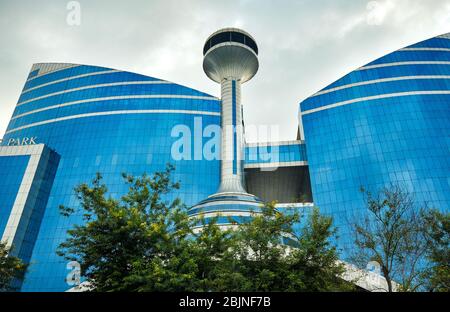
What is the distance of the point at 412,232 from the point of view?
23.1m

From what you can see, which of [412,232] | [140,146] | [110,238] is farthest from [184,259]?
[140,146]

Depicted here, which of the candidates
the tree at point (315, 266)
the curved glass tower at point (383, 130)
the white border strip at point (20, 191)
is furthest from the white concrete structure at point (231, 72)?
the tree at point (315, 266)

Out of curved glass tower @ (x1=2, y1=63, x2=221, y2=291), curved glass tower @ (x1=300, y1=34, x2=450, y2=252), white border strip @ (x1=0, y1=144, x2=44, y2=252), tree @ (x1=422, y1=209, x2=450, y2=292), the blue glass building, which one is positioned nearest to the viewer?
tree @ (x1=422, y1=209, x2=450, y2=292)

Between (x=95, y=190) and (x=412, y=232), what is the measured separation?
71.4 feet

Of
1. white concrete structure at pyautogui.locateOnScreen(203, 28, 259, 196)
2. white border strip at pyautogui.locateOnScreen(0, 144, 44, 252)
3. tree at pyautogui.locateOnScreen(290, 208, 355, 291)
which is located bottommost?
tree at pyautogui.locateOnScreen(290, 208, 355, 291)

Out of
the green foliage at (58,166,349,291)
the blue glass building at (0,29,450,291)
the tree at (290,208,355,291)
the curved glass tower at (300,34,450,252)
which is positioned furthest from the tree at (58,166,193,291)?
the curved glass tower at (300,34,450,252)

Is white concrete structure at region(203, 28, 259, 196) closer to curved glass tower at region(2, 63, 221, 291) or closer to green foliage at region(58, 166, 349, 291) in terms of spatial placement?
curved glass tower at region(2, 63, 221, 291)

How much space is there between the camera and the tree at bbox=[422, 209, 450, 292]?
65.0 ft

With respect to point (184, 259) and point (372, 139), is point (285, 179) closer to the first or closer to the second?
point (372, 139)

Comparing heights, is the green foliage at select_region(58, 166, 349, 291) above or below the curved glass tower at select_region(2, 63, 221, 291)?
below

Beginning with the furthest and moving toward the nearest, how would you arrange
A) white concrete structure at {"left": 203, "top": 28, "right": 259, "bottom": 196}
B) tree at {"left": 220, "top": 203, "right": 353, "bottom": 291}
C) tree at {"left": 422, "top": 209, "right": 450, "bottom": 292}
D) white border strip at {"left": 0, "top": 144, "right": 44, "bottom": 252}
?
white concrete structure at {"left": 203, "top": 28, "right": 259, "bottom": 196} → white border strip at {"left": 0, "top": 144, "right": 44, "bottom": 252} → tree at {"left": 422, "top": 209, "right": 450, "bottom": 292} → tree at {"left": 220, "top": 203, "right": 353, "bottom": 291}

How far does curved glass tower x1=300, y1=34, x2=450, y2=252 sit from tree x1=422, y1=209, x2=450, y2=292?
26910 mm

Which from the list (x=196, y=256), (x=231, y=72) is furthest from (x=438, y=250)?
(x=231, y=72)

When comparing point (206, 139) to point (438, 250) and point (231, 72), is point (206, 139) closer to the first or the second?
point (231, 72)
